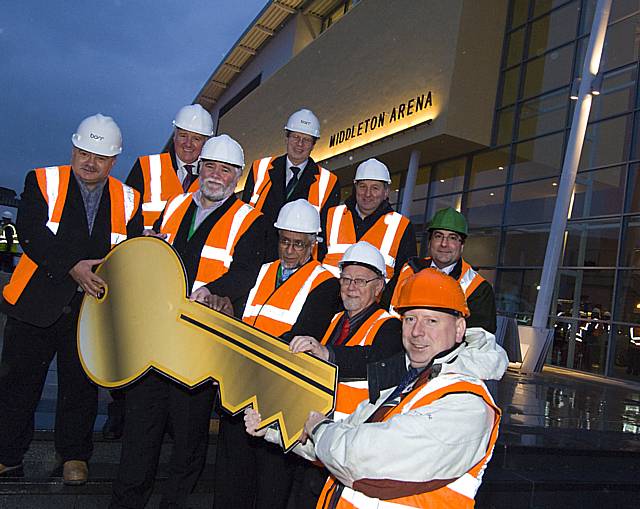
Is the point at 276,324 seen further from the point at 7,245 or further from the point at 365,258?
the point at 7,245

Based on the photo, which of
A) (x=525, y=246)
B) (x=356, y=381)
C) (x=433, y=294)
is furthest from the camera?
(x=525, y=246)

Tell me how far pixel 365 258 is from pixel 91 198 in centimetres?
166

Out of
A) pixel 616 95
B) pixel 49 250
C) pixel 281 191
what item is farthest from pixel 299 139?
pixel 616 95

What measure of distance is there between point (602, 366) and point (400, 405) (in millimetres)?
11988

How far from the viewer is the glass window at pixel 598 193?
40.0 ft

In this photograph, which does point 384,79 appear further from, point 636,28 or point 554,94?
point 636,28

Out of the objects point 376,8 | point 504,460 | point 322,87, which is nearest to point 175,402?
point 504,460

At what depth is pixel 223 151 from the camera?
3096 millimetres

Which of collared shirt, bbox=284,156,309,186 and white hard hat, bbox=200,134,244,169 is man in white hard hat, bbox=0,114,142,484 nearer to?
white hard hat, bbox=200,134,244,169

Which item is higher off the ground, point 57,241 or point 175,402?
point 57,241

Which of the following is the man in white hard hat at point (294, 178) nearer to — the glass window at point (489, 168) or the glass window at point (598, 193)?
the glass window at point (598, 193)

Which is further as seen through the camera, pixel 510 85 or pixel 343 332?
pixel 510 85

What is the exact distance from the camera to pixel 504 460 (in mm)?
4504

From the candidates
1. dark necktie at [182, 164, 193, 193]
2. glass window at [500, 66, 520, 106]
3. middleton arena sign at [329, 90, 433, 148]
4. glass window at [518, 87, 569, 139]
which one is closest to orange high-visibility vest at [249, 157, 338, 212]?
dark necktie at [182, 164, 193, 193]
